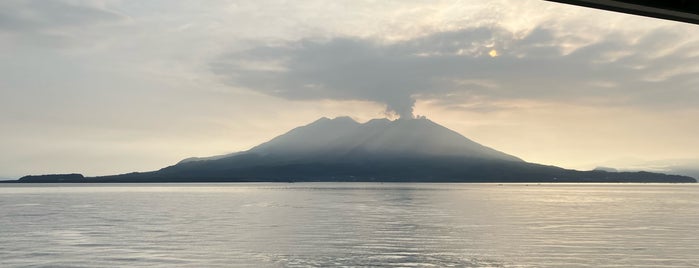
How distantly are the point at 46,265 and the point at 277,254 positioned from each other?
10924 mm

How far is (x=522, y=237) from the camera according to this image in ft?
140

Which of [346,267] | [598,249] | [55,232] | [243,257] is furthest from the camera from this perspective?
[55,232]

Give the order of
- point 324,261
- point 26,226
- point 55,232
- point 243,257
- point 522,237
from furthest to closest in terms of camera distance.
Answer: point 26,226 < point 55,232 < point 522,237 < point 243,257 < point 324,261

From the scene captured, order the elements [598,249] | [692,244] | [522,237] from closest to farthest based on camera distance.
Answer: [598,249] < [692,244] < [522,237]

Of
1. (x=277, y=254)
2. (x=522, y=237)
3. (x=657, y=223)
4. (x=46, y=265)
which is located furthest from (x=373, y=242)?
(x=657, y=223)

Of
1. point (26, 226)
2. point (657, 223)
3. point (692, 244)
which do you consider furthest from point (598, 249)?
point (26, 226)

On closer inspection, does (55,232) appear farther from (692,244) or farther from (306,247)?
(692,244)

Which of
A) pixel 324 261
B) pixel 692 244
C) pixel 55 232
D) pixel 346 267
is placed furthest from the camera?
Answer: pixel 55 232

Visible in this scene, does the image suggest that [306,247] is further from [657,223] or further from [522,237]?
[657,223]

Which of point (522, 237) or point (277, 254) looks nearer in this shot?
point (277, 254)

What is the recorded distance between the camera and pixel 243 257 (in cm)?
3247

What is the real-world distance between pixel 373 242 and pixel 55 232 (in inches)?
919

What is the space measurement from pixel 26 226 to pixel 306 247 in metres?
28.3

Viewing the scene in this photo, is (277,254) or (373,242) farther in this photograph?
(373,242)
